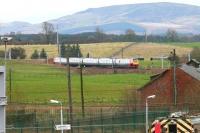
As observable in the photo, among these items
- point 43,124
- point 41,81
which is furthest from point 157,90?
point 43,124

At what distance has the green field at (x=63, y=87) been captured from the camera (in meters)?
77.6

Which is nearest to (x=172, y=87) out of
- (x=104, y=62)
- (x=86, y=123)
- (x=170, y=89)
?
(x=170, y=89)

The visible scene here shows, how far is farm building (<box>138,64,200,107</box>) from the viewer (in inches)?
2923

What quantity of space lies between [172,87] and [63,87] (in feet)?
62.2

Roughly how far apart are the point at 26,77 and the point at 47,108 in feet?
90.8

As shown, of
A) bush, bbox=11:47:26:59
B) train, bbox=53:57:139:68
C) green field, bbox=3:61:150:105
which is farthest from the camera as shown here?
bush, bbox=11:47:26:59

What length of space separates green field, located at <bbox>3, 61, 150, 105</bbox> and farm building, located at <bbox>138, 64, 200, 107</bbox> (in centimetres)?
323

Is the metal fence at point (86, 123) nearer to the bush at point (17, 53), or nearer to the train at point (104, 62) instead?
the train at point (104, 62)

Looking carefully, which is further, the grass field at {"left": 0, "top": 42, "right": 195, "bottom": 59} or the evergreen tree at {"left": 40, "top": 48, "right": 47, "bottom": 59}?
the grass field at {"left": 0, "top": 42, "right": 195, "bottom": 59}

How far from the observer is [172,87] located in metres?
75.2

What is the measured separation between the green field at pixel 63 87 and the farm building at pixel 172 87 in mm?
3229

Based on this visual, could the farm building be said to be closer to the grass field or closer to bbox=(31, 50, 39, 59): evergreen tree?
bbox=(31, 50, 39, 59): evergreen tree

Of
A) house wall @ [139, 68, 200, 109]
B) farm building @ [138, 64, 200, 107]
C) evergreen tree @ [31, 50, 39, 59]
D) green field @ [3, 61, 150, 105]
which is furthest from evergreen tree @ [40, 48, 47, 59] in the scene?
house wall @ [139, 68, 200, 109]

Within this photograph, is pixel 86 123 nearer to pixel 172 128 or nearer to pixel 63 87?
pixel 172 128
